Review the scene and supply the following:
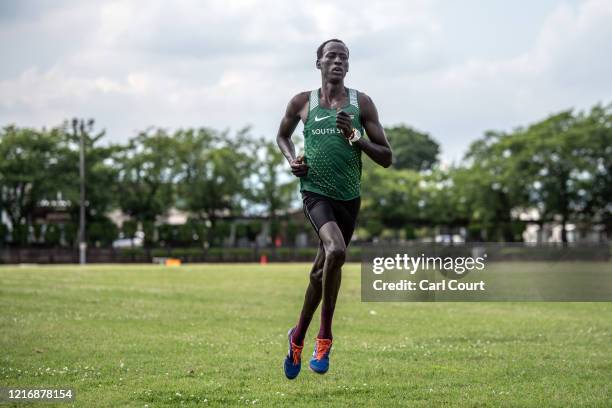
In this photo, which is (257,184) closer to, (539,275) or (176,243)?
(176,243)

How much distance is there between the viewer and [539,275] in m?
42.1

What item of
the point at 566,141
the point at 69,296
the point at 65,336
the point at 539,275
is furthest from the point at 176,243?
the point at 65,336

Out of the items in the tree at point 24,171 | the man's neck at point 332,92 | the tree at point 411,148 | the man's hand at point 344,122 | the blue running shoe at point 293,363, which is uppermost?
the tree at point 411,148

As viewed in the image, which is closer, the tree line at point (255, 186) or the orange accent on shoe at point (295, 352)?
the orange accent on shoe at point (295, 352)

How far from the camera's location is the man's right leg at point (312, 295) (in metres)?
9.73

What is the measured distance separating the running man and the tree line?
2735 inches

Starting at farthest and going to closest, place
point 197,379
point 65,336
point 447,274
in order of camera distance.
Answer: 1. point 65,336
2. point 447,274
3. point 197,379

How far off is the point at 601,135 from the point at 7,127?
50.0 m

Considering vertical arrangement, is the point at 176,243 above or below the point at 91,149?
below

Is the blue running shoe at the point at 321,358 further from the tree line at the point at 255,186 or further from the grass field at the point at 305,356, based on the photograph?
the tree line at the point at 255,186

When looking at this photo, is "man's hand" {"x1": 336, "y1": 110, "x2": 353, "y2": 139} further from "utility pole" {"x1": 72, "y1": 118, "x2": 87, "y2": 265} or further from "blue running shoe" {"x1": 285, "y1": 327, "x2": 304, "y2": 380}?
"utility pole" {"x1": 72, "y1": 118, "x2": 87, "y2": 265}

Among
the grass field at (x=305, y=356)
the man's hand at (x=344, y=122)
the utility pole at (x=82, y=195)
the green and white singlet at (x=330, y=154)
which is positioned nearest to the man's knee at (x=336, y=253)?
the green and white singlet at (x=330, y=154)

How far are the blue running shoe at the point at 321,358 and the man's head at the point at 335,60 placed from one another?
266 centimetres

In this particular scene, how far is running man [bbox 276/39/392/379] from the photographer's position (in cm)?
945
